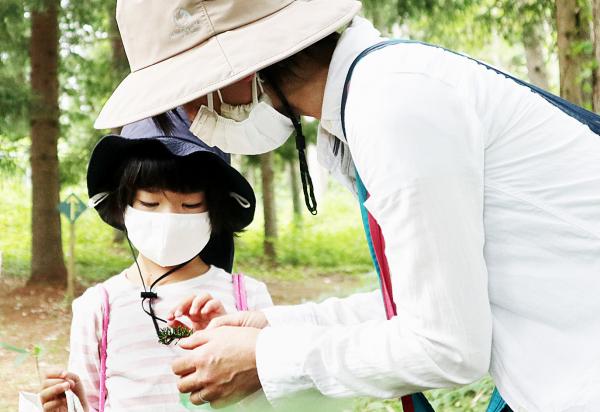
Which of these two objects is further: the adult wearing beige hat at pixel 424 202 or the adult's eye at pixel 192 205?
the adult's eye at pixel 192 205

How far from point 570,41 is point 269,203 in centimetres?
1008

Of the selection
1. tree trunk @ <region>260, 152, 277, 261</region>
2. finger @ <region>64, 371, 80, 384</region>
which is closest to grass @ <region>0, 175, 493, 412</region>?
tree trunk @ <region>260, 152, 277, 261</region>

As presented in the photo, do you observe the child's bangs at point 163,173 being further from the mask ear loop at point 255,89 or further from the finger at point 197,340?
the finger at point 197,340

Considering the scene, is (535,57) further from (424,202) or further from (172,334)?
(424,202)

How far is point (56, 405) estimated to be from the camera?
245 centimetres

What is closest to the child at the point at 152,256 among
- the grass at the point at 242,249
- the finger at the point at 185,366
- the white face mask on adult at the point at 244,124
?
the white face mask on adult at the point at 244,124

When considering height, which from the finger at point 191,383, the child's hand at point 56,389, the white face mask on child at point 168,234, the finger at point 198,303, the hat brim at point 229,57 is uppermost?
the hat brim at point 229,57

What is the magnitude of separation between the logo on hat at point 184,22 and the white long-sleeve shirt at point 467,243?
324mm

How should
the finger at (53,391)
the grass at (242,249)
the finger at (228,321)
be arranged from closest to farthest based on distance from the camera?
the finger at (228,321), the finger at (53,391), the grass at (242,249)

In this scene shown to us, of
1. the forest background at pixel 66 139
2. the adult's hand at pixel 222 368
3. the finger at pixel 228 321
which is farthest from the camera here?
the forest background at pixel 66 139

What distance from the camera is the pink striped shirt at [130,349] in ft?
8.45

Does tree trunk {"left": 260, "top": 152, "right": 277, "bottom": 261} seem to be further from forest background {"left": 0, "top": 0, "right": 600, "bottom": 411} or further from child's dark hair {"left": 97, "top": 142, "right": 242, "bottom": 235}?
child's dark hair {"left": 97, "top": 142, "right": 242, "bottom": 235}

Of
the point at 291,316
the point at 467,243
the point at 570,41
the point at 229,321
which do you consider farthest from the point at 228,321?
the point at 570,41

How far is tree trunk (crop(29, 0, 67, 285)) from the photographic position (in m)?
10.4
